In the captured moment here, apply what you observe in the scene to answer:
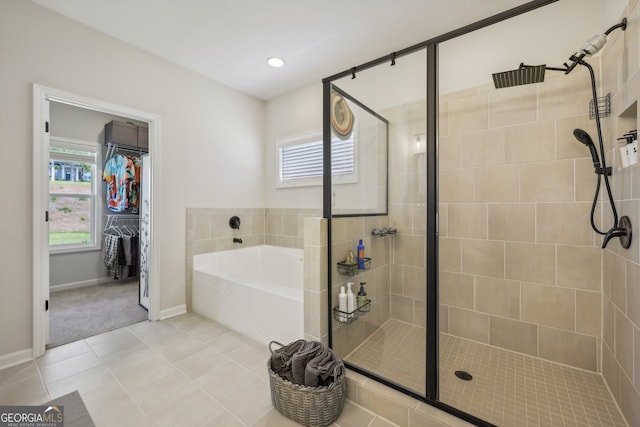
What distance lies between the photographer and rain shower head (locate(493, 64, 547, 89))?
1.70m

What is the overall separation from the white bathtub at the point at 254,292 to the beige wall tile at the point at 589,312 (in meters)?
1.91

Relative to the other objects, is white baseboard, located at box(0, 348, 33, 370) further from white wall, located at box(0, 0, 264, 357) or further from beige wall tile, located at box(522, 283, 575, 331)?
beige wall tile, located at box(522, 283, 575, 331)

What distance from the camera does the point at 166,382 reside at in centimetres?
172

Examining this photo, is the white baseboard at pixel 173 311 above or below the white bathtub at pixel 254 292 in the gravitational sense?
below

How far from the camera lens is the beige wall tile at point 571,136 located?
5.71 ft

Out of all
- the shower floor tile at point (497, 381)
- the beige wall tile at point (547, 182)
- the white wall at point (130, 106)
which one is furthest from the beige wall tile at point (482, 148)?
the white wall at point (130, 106)

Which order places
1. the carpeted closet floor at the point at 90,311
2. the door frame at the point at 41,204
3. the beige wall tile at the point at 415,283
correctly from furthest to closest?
1. the carpeted closet floor at the point at 90,311
2. the door frame at the point at 41,204
3. the beige wall tile at the point at 415,283

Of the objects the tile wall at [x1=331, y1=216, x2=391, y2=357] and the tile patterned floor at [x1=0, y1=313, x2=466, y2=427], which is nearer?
the tile patterned floor at [x1=0, y1=313, x2=466, y2=427]

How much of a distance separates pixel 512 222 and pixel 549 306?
64 centimetres

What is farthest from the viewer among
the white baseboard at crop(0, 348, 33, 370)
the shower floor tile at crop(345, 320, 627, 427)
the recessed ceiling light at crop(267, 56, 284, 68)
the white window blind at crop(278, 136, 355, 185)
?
the white window blind at crop(278, 136, 355, 185)

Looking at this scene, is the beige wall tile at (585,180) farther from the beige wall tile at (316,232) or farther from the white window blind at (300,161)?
the white window blind at (300,161)

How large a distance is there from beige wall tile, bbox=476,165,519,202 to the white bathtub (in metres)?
1.67

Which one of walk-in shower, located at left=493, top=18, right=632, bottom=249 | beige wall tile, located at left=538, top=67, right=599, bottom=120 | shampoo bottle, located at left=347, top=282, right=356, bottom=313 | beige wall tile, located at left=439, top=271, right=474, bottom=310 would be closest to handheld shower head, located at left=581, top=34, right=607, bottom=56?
walk-in shower, located at left=493, top=18, right=632, bottom=249

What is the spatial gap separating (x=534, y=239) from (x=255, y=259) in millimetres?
2897
